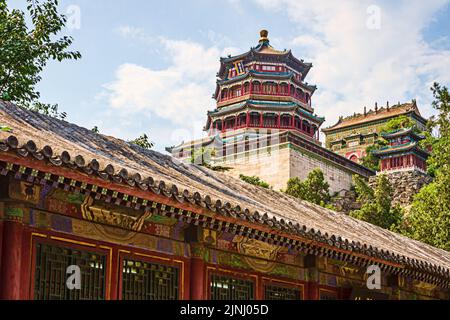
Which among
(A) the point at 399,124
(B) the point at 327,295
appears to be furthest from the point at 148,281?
(A) the point at 399,124

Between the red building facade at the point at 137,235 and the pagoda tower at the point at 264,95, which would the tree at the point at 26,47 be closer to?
the red building facade at the point at 137,235

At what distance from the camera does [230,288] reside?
10.3 m

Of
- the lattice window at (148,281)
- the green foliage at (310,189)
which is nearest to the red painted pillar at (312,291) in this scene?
the lattice window at (148,281)

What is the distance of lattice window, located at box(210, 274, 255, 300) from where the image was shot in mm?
9969

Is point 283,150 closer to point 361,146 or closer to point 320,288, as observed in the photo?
point 361,146

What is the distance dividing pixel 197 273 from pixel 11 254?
302cm

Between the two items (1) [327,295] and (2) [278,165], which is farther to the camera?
(2) [278,165]

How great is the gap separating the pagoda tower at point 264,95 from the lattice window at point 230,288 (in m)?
39.2

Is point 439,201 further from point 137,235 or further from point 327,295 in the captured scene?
point 137,235

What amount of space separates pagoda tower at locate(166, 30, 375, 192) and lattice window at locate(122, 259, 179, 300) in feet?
117

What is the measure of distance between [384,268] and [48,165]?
6.78m
